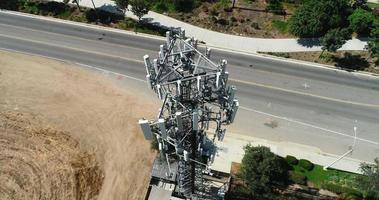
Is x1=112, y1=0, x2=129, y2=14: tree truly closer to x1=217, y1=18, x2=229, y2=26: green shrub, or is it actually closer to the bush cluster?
the bush cluster

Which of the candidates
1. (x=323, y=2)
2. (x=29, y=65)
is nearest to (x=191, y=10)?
(x=323, y=2)

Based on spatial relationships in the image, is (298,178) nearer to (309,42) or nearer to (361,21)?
(309,42)

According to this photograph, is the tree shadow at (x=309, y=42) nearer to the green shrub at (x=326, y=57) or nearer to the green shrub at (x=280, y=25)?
the green shrub at (x=326, y=57)

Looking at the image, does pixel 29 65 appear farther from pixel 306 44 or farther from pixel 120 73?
pixel 306 44

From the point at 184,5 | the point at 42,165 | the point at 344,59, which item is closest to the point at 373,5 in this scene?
the point at 344,59

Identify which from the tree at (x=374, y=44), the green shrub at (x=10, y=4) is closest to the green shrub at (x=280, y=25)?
the tree at (x=374, y=44)

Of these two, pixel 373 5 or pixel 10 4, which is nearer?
pixel 373 5
